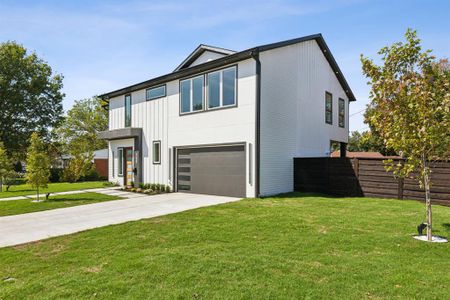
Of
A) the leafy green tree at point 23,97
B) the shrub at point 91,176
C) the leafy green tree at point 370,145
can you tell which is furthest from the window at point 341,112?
the leafy green tree at point 23,97

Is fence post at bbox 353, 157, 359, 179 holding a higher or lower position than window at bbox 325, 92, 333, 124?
lower

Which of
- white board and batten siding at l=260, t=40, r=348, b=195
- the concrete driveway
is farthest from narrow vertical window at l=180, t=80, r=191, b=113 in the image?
the concrete driveway

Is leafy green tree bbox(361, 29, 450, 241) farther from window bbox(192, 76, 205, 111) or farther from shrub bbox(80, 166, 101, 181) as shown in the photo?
shrub bbox(80, 166, 101, 181)

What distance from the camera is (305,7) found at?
1041 centimetres

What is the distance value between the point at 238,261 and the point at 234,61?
9155 millimetres

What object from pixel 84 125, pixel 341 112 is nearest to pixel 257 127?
pixel 341 112

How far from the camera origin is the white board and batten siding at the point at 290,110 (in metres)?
12.0

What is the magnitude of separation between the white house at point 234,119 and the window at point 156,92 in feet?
0.18

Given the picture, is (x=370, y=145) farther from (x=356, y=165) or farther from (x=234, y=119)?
(x=234, y=119)

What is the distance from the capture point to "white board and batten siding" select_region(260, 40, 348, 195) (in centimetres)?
1203

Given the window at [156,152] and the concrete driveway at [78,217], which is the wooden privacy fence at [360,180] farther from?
the window at [156,152]

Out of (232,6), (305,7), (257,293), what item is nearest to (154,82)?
(232,6)

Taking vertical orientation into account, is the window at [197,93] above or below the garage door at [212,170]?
above

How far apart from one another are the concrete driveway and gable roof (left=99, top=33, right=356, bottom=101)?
221 inches
